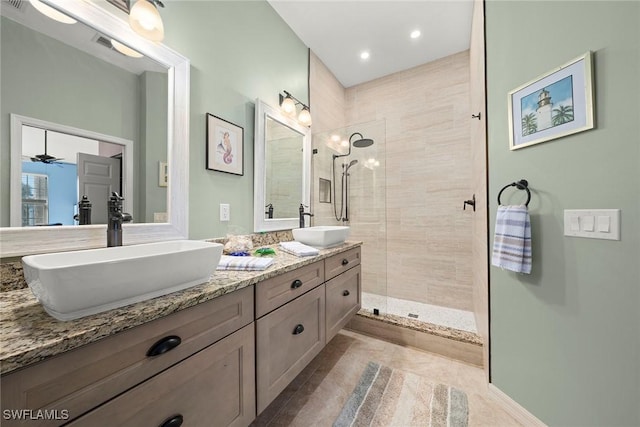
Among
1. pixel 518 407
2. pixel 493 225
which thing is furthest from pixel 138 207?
pixel 518 407

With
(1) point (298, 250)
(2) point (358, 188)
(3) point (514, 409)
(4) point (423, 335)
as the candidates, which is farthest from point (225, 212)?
(3) point (514, 409)

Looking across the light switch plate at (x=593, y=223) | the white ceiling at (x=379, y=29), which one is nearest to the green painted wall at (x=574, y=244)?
the light switch plate at (x=593, y=223)

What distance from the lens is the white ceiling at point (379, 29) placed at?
200cm

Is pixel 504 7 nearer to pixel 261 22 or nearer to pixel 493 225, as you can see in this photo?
pixel 493 225

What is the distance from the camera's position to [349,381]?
159 centimetres

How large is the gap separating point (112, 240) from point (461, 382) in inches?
84.2

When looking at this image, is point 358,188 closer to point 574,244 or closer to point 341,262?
point 341,262

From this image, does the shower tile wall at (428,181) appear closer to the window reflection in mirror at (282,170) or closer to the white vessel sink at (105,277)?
the window reflection in mirror at (282,170)

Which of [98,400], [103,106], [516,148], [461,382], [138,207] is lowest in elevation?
[461,382]

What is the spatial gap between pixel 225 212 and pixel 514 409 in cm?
203

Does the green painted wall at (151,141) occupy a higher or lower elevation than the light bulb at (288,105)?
lower

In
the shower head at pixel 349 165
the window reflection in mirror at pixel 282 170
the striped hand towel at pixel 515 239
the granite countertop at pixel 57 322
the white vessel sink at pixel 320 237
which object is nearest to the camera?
the granite countertop at pixel 57 322

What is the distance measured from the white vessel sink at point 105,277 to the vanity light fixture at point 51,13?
36.1 inches

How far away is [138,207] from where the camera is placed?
3.80 ft
